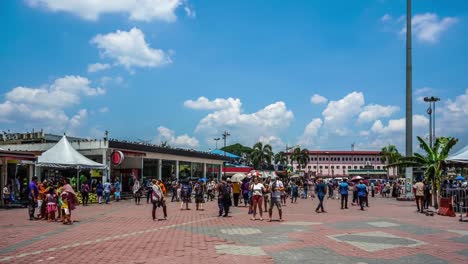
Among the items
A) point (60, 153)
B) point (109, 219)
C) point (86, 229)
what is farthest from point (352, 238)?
point (60, 153)

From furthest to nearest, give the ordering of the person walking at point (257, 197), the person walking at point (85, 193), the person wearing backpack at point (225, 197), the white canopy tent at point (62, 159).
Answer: the white canopy tent at point (62, 159)
the person walking at point (85, 193)
the person wearing backpack at point (225, 197)
the person walking at point (257, 197)

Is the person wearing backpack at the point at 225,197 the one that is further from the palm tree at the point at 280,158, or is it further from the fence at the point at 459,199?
the palm tree at the point at 280,158

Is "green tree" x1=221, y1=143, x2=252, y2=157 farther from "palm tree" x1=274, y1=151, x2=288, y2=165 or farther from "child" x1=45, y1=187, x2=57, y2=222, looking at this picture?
"child" x1=45, y1=187, x2=57, y2=222

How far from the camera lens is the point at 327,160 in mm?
130000

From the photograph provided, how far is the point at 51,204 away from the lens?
54.2ft

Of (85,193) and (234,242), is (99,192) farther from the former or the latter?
(234,242)

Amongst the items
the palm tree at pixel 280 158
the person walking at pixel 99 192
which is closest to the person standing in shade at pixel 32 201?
the person walking at pixel 99 192

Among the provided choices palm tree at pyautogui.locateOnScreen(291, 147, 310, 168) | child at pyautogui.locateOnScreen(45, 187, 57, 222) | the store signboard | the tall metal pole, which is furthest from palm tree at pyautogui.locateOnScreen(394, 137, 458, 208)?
palm tree at pyautogui.locateOnScreen(291, 147, 310, 168)

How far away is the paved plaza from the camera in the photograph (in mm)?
9055

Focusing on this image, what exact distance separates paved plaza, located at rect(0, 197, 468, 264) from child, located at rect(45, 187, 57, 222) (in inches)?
28.8

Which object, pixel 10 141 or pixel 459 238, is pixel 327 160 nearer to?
pixel 10 141

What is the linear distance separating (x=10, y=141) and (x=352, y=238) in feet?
128

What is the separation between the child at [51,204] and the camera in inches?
649

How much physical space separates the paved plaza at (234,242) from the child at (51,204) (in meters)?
0.73
